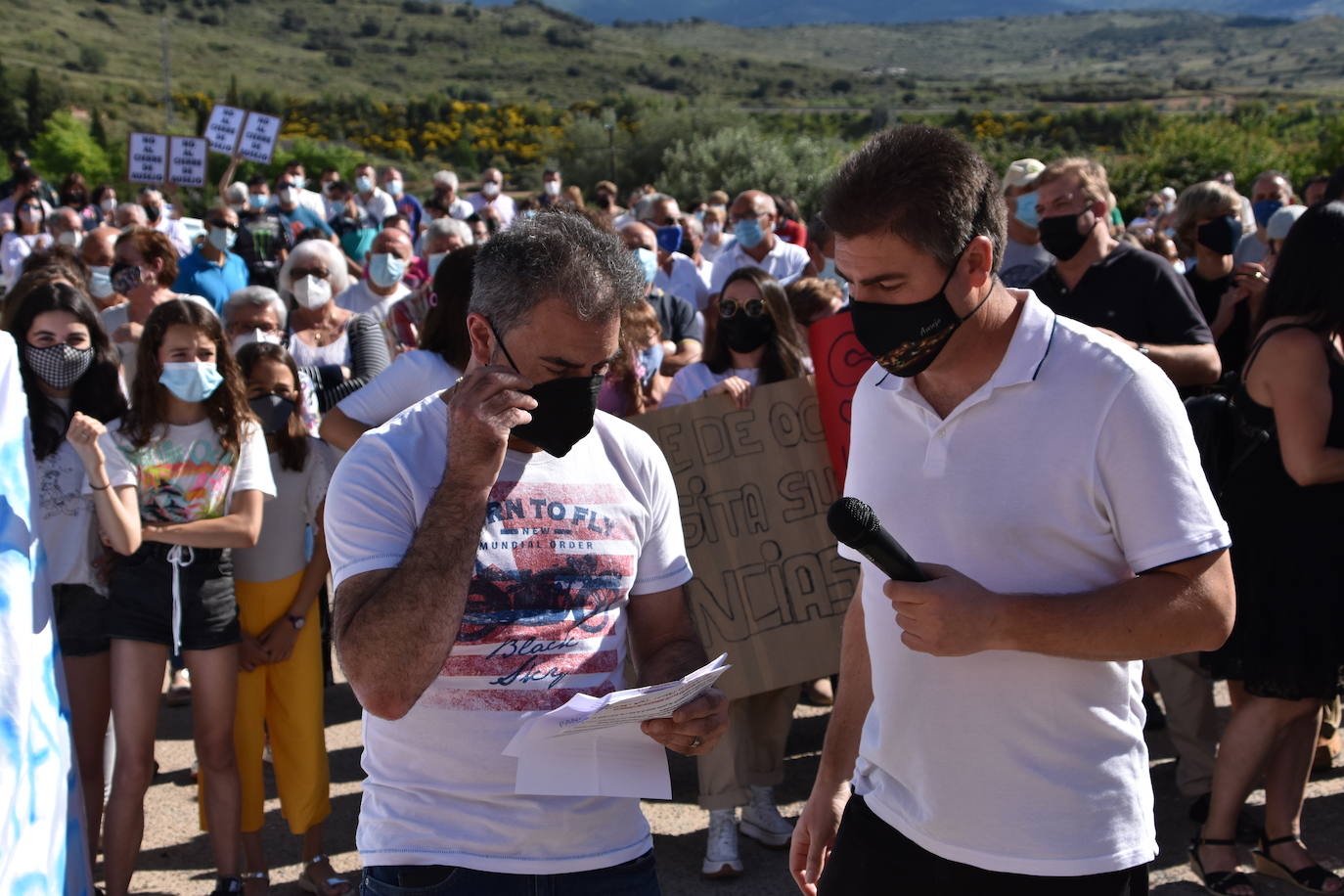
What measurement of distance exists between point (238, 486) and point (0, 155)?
117 feet

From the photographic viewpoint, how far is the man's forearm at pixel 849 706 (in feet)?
8.62

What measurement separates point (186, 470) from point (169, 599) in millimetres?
446

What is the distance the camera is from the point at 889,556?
80.6 inches

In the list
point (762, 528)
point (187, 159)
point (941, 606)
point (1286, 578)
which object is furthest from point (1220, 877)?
point (187, 159)

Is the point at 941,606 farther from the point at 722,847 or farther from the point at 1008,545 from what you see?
the point at 722,847

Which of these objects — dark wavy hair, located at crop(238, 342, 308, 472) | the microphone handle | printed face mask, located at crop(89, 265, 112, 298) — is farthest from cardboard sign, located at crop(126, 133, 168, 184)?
the microphone handle

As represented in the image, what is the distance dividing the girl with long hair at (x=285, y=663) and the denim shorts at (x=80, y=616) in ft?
1.81

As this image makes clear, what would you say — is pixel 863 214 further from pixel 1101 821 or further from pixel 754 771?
pixel 754 771

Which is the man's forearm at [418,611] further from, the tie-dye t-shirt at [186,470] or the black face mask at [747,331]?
the black face mask at [747,331]

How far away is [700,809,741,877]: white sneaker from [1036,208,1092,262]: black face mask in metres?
2.48

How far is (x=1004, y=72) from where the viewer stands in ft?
468

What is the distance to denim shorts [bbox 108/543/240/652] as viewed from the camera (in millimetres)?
4289

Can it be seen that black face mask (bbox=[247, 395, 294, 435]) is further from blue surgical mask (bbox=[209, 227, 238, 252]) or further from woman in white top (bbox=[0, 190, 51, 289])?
woman in white top (bbox=[0, 190, 51, 289])

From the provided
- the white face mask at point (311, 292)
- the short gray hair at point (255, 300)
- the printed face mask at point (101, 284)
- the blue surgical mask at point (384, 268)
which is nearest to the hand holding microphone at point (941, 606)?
the short gray hair at point (255, 300)
